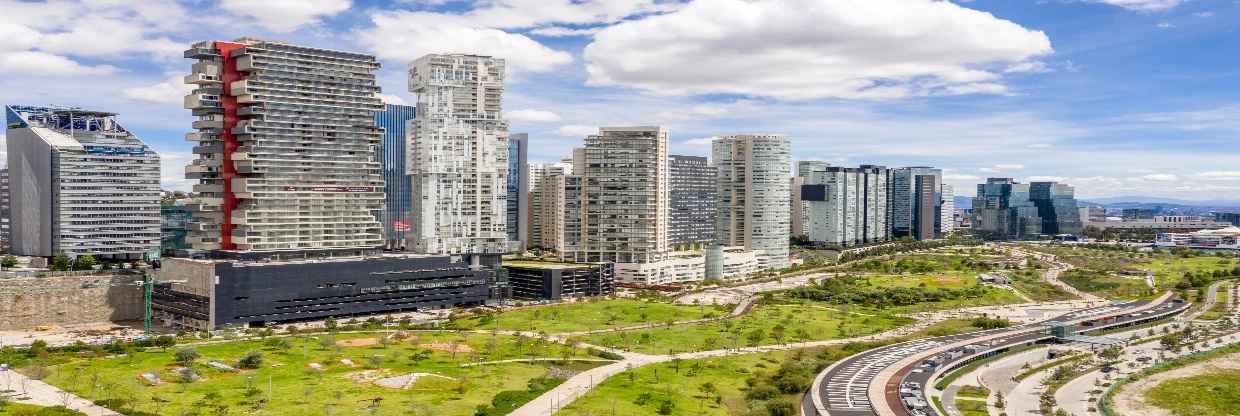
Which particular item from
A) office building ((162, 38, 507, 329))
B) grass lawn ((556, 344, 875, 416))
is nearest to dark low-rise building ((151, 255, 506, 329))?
office building ((162, 38, 507, 329))

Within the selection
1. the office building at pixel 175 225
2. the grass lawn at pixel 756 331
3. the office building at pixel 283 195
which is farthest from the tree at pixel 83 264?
the grass lawn at pixel 756 331

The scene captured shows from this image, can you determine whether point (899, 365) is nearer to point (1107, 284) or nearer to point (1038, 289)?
point (1038, 289)

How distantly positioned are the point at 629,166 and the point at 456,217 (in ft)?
118

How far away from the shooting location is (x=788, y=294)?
555 feet

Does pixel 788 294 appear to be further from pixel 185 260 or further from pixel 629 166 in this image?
pixel 185 260

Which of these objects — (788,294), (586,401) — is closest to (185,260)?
(586,401)

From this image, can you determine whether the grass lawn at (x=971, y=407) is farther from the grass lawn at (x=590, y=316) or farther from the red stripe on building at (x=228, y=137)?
the red stripe on building at (x=228, y=137)

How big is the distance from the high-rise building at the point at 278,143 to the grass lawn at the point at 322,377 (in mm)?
26930

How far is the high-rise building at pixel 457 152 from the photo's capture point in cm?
15638

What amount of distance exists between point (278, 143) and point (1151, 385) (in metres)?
108

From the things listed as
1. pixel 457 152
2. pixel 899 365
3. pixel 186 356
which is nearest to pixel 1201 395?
pixel 899 365

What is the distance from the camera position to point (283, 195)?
13462 centimetres

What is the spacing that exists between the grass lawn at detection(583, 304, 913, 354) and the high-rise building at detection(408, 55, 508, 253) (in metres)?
44.7

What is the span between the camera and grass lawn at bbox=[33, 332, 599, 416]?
3191 inches
